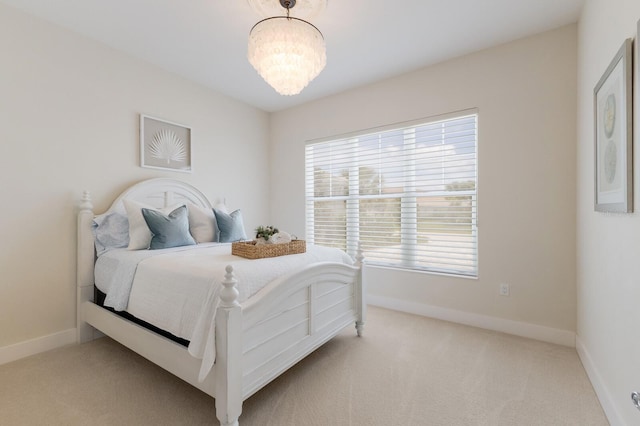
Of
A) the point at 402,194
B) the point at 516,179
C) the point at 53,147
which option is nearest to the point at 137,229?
the point at 53,147

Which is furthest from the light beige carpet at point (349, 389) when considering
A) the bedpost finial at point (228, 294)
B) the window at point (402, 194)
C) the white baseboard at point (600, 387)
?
the window at point (402, 194)

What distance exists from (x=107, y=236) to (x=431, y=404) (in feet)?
8.92

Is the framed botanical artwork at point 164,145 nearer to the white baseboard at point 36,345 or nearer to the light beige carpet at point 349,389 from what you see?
the white baseboard at point 36,345

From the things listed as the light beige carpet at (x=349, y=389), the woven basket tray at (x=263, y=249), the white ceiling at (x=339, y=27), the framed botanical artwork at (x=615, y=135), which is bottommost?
the light beige carpet at (x=349, y=389)

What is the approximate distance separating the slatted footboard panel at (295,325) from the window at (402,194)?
41.6 inches

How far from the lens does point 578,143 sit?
227cm

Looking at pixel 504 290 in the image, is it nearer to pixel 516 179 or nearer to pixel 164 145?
pixel 516 179

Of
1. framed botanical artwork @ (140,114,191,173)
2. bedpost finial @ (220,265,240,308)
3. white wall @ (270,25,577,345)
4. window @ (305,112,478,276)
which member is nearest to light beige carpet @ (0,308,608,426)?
white wall @ (270,25,577,345)

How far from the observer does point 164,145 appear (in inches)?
120

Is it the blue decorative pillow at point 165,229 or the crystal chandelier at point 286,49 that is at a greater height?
the crystal chandelier at point 286,49

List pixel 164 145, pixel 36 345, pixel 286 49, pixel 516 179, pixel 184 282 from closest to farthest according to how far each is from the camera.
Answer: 1. pixel 184 282
2. pixel 286 49
3. pixel 36 345
4. pixel 516 179
5. pixel 164 145

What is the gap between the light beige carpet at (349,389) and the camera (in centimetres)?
152

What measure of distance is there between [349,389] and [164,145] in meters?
2.86

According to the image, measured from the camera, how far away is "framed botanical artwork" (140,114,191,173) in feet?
9.47
